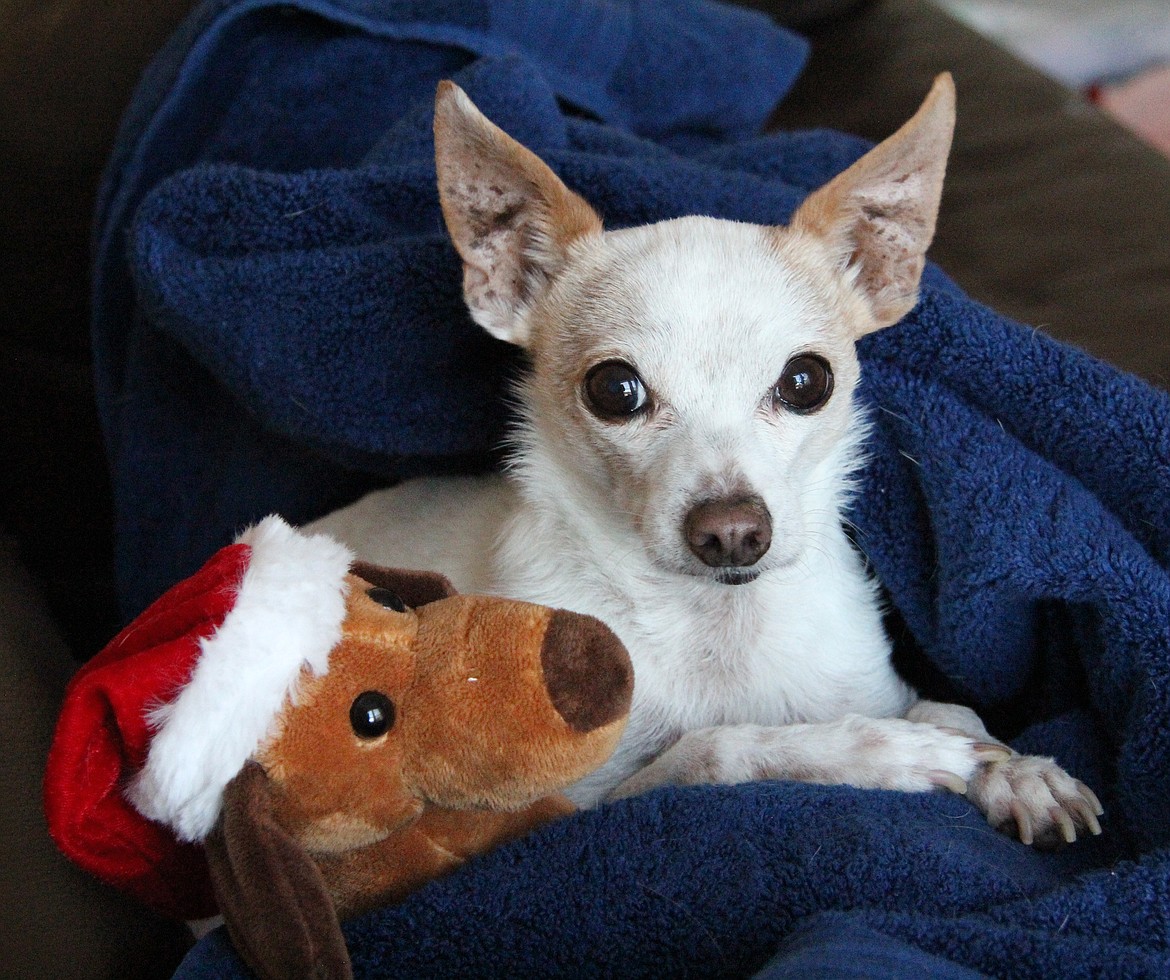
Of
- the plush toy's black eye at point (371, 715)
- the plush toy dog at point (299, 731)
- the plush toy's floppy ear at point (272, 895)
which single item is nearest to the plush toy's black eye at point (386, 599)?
the plush toy dog at point (299, 731)

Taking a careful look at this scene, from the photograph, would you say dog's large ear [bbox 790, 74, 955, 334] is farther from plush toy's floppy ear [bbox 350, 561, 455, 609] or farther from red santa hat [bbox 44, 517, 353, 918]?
red santa hat [bbox 44, 517, 353, 918]

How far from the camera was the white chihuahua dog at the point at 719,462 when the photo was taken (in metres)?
1.37

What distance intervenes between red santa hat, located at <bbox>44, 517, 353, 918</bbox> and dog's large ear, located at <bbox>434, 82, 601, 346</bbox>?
66 cm

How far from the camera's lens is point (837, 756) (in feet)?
4.52

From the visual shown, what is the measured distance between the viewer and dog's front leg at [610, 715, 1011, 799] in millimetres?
1354

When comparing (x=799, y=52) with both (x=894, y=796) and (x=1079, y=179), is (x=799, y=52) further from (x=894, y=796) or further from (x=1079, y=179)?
(x=894, y=796)

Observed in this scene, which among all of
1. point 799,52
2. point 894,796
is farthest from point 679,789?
point 799,52

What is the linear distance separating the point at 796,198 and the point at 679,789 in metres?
1.06

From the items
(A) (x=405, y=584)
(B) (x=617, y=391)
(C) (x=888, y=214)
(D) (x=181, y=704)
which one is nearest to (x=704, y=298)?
(B) (x=617, y=391)

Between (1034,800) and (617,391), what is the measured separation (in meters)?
0.74

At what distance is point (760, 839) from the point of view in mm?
1151

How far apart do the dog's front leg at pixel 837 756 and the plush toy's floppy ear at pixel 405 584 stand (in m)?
0.41

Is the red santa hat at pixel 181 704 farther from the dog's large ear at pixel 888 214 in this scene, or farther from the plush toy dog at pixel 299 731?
the dog's large ear at pixel 888 214

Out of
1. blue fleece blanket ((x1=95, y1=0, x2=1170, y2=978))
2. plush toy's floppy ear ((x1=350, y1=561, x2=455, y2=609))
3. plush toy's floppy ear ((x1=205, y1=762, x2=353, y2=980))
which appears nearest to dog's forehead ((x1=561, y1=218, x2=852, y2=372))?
blue fleece blanket ((x1=95, y1=0, x2=1170, y2=978))
